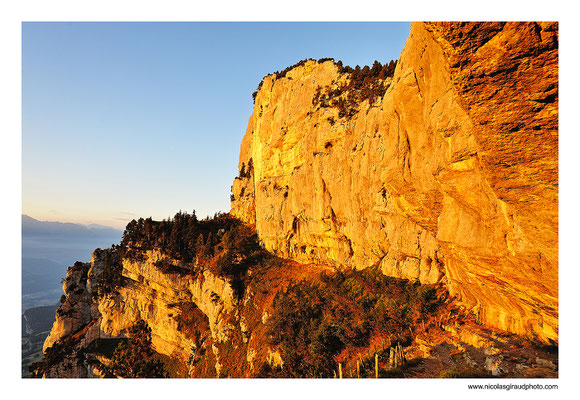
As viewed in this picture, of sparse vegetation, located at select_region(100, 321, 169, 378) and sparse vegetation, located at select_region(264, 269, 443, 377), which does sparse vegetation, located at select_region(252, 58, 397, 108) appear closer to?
sparse vegetation, located at select_region(264, 269, 443, 377)

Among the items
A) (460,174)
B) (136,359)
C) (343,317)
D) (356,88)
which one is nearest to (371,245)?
(343,317)

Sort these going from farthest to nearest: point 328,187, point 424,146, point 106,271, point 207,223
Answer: point 207,223
point 106,271
point 328,187
point 424,146

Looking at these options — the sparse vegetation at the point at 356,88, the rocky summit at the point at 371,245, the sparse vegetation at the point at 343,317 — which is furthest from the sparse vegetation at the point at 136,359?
the sparse vegetation at the point at 356,88

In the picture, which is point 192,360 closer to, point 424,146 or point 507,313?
point 507,313

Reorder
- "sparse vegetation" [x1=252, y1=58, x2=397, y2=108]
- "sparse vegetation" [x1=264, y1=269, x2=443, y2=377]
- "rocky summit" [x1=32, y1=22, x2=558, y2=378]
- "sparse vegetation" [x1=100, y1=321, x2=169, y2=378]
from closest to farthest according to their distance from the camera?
1. "rocky summit" [x1=32, y1=22, x2=558, y2=378]
2. "sparse vegetation" [x1=264, y1=269, x2=443, y2=377]
3. "sparse vegetation" [x1=252, y1=58, x2=397, y2=108]
4. "sparse vegetation" [x1=100, y1=321, x2=169, y2=378]

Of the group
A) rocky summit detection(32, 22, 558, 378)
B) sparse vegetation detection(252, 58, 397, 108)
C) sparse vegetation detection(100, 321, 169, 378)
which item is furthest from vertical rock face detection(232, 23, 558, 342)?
sparse vegetation detection(100, 321, 169, 378)

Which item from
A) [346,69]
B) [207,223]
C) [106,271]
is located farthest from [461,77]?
[106,271]
